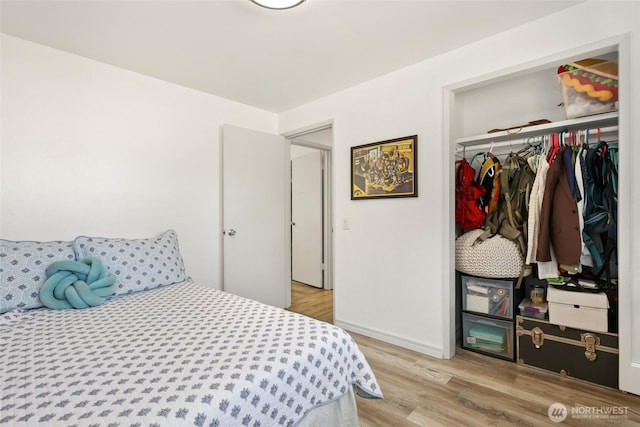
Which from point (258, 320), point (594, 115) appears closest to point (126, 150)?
point (258, 320)

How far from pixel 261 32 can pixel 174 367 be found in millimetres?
2049

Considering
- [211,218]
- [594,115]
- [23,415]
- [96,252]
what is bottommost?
[23,415]

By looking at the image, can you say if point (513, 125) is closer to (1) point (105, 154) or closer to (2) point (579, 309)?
(2) point (579, 309)

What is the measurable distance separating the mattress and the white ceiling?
1.77m

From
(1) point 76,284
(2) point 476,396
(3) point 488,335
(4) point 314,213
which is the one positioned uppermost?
(4) point 314,213

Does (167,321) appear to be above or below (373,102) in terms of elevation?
below

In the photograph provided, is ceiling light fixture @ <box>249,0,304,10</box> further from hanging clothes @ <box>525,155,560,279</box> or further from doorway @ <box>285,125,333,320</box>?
doorway @ <box>285,125,333,320</box>

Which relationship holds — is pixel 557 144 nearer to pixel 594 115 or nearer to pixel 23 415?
pixel 594 115

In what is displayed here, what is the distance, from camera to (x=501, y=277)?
7.79 feet

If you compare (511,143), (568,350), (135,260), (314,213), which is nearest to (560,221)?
(511,143)

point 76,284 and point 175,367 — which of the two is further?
point 76,284

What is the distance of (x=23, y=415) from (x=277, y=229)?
278cm

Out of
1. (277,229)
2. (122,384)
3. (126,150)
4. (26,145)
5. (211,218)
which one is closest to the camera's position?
(122,384)

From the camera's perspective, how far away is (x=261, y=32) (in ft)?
6.91
